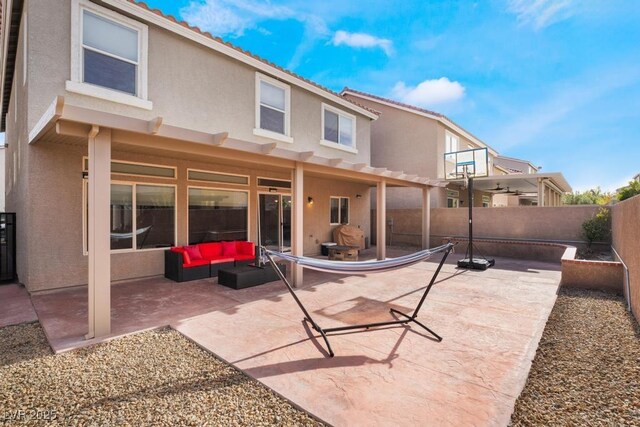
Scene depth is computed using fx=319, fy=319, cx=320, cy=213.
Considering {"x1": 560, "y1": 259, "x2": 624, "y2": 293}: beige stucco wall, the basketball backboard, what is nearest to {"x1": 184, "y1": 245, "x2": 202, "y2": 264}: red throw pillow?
{"x1": 560, "y1": 259, "x2": 624, "y2": 293}: beige stucco wall

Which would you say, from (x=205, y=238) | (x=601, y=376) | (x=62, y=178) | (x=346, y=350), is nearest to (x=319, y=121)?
(x=205, y=238)

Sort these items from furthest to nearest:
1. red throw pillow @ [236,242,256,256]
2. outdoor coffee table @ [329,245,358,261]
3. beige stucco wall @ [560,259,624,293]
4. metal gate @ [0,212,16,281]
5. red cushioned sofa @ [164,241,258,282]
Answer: outdoor coffee table @ [329,245,358,261] → red throw pillow @ [236,242,256,256] → metal gate @ [0,212,16,281] → red cushioned sofa @ [164,241,258,282] → beige stucco wall @ [560,259,624,293]

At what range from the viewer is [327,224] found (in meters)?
12.7

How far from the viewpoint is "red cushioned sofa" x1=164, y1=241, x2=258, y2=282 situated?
7463 millimetres

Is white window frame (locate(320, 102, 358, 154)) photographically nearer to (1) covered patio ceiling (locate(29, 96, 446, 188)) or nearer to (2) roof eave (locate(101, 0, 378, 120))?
(2) roof eave (locate(101, 0, 378, 120))

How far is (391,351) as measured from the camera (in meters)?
3.91

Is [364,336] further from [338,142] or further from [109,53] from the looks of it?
[338,142]

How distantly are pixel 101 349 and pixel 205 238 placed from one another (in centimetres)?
506

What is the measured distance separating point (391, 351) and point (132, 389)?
2805 millimetres

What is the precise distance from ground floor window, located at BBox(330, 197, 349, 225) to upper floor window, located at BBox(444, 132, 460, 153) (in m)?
6.55

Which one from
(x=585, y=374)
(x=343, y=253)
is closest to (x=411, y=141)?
(x=343, y=253)

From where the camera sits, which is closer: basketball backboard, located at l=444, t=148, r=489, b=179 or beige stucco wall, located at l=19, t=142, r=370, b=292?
beige stucco wall, located at l=19, t=142, r=370, b=292

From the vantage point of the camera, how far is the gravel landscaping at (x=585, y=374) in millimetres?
2666

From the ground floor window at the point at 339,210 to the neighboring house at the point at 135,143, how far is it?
2878 mm
